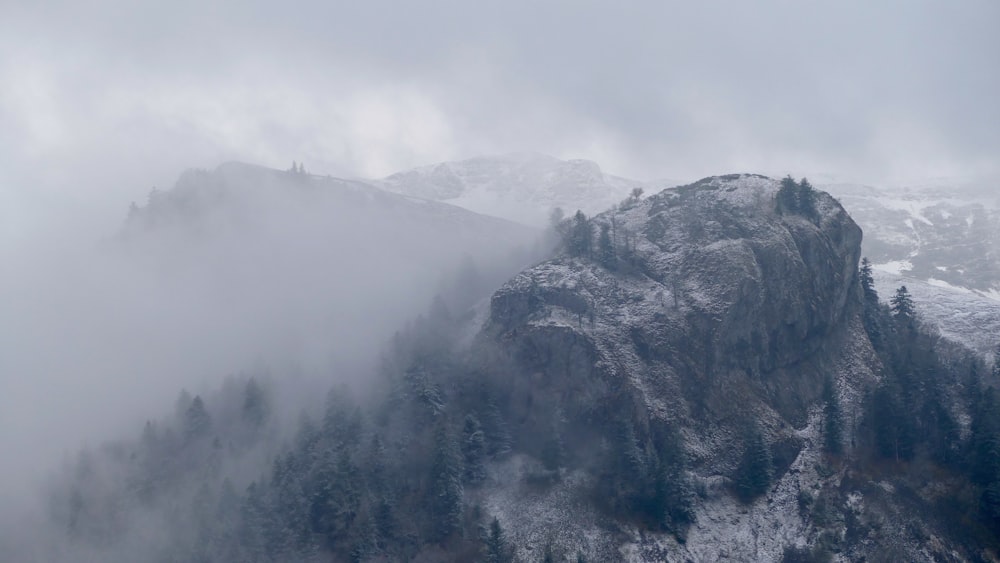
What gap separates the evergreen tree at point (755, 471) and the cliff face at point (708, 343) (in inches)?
62.5

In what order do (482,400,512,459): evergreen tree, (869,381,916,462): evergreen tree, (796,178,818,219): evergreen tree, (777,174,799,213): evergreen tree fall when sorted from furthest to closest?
1. (796,178,818,219): evergreen tree
2. (777,174,799,213): evergreen tree
3. (482,400,512,459): evergreen tree
4. (869,381,916,462): evergreen tree

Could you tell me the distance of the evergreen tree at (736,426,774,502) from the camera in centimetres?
12281

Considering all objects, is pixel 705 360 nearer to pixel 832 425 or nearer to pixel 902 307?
pixel 832 425

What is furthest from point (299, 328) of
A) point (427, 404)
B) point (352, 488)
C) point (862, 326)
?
point (862, 326)

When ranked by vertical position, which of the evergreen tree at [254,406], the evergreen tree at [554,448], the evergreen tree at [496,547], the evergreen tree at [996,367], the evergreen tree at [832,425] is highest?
the evergreen tree at [996,367]

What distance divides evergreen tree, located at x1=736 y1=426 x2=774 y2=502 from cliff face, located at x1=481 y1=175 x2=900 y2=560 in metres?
1.59

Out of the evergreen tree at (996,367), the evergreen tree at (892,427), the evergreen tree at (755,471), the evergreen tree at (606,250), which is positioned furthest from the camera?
the evergreen tree at (606,250)

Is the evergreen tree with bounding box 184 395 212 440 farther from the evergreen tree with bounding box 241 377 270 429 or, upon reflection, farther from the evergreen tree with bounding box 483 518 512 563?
the evergreen tree with bounding box 483 518 512 563

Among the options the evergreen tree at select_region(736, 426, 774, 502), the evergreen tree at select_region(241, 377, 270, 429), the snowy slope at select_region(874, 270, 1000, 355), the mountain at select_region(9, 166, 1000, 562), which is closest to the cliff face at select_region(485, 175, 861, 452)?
the mountain at select_region(9, 166, 1000, 562)

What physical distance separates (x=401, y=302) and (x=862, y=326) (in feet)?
303

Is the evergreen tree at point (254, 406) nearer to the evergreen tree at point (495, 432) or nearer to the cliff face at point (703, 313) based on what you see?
the evergreen tree at point (495, 432)

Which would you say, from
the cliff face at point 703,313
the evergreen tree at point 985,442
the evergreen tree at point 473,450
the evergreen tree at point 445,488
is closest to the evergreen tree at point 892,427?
the evergreen tree at point 985,442

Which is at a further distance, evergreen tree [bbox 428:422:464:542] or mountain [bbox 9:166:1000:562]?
evergreen tree [bbox 428:422:464:542]

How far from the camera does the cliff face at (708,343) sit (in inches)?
4838
